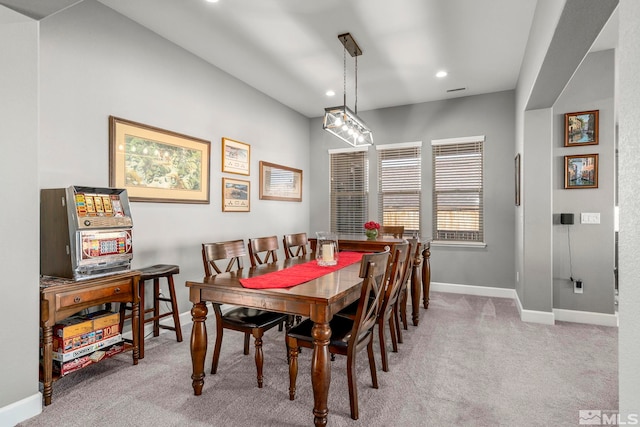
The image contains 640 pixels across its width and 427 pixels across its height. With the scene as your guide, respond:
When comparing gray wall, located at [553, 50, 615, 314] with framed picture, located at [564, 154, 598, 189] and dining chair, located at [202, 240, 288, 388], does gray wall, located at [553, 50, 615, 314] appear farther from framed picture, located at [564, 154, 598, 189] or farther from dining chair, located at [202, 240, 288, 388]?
dining chair, located at [202, 240, 288, 388]

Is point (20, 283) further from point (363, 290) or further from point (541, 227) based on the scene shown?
point (541, 227)

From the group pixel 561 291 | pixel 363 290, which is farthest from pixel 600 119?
pixel 363 290

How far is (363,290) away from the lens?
1.89 m

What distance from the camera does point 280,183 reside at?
534 centimetres

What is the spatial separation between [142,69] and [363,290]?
117 inches

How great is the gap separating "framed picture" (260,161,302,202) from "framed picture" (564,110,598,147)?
3.77m

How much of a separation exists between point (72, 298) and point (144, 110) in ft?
6.07

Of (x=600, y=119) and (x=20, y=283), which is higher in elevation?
(x=600, y=119)

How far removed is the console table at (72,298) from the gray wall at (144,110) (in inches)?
23.0

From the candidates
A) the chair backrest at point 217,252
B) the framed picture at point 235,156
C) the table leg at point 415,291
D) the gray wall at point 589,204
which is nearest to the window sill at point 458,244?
the gray wall at point 589,204

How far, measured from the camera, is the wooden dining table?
1778 mm

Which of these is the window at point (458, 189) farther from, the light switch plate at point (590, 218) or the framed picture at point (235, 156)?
the framed picture at point (235, 156)

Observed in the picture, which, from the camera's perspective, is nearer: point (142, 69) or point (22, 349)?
point (22, 349)

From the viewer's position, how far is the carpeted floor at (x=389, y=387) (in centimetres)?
198
